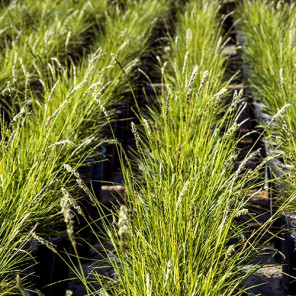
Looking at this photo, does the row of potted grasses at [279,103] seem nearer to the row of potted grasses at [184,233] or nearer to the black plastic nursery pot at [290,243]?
the black plastic nursery pot at [290,243]

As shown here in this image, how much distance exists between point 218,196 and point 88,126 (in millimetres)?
1495

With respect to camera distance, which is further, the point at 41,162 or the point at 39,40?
the point at 39,40

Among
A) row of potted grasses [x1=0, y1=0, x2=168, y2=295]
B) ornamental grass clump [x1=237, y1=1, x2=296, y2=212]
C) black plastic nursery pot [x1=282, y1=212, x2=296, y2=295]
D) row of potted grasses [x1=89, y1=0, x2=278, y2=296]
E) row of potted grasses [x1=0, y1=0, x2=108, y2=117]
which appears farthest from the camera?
row of potted grasses [x1=0, y1=0, x2=108, y2=117]

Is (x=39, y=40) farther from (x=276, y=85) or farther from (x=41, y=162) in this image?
(x=41, y=162)

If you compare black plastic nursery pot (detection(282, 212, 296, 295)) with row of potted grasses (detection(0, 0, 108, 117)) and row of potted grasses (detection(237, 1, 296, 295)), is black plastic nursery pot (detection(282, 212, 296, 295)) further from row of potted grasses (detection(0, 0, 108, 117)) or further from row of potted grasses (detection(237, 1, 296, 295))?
row of potted grasses (detection(0, 0, 108, 117))

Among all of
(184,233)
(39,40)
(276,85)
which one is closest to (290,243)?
(184,233)

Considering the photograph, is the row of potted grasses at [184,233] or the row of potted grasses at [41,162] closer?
the row of potted grasses at [184,233]

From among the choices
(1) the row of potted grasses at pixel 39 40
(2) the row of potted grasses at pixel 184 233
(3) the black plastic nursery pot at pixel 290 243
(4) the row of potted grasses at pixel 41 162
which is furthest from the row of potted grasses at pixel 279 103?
(1) the row of potted grasses at pixel 39 40

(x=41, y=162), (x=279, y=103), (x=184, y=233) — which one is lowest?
(x=279, y=103)

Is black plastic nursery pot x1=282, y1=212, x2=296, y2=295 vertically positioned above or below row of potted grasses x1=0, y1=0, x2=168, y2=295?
below

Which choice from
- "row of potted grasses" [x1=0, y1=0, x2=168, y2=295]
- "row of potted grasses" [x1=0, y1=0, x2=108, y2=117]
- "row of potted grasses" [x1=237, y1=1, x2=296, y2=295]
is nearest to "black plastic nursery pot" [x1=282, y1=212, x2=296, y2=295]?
"row of potted grasses" [x1=237, y1=1, x2=296, y2=295]

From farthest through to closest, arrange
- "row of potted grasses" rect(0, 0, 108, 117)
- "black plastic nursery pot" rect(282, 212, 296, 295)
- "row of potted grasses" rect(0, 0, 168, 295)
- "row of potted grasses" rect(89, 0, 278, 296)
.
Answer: "row of potted grasses" rect(0, 0, 108, 117) < "black plastic nursery pot" rect(282, 212, 296, 295) < "row of potted grasses" rect(0, 0, 168, 295) < "row of potted grasses" rect(89, 0, 278, 296)

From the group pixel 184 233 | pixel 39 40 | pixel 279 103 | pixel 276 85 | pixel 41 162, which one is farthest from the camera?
pixel 39 40

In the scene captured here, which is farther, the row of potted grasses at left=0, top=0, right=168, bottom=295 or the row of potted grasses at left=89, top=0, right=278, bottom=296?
the row of potted grasses at left=0, top=0, right=168, bottom=295
